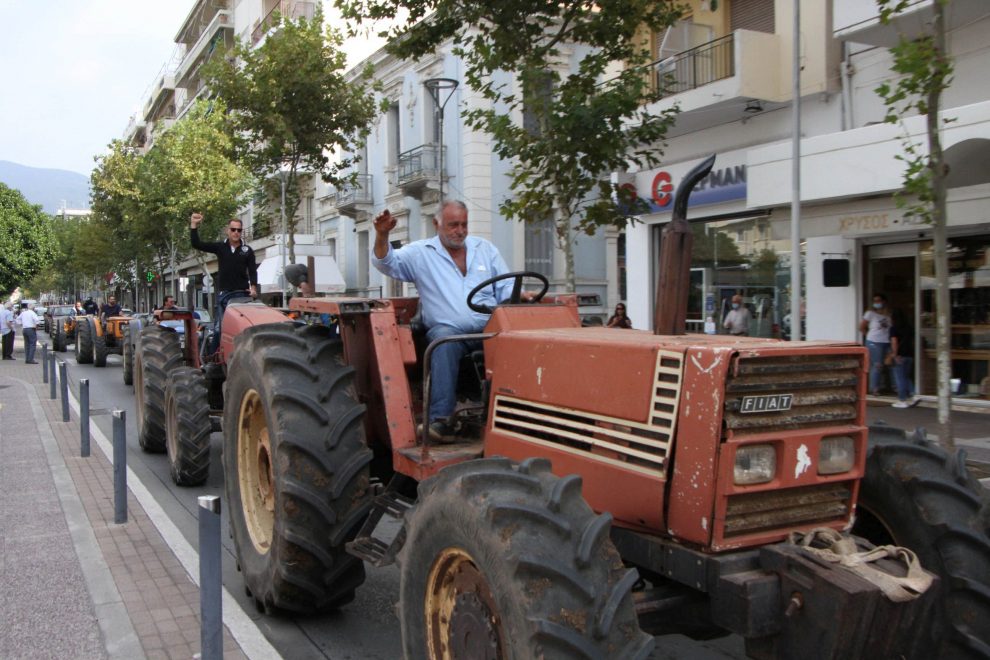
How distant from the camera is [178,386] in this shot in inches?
311

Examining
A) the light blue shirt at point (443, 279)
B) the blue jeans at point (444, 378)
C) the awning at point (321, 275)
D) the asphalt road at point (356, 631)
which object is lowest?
the asphalt road at point (356, 631)

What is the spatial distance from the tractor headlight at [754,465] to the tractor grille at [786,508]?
0.19ft

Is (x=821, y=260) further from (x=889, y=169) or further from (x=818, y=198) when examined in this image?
(x=889, y=169)

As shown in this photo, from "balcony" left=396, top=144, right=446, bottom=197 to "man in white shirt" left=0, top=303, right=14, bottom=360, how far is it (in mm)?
12717

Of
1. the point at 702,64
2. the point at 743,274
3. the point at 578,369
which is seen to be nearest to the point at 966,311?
the point at 743,274

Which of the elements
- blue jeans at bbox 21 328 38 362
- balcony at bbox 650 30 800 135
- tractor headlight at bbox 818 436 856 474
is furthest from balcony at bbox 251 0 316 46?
tractor headlight at bbox 818 436 856 474

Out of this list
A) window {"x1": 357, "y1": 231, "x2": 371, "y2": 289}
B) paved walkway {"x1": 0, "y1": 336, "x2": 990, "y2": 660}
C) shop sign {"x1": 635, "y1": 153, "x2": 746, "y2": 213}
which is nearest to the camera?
paved walkway {"x1": 0, "y1": 336, "x2": 990, "y2": 660}

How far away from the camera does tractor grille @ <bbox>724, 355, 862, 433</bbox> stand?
9.00ft

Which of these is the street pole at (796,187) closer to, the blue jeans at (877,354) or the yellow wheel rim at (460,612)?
the blue jeans at (877,354)

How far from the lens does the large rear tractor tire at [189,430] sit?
24.9 feet

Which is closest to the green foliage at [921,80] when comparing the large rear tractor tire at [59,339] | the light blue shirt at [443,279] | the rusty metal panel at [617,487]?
the light blue shirt at [443,279]

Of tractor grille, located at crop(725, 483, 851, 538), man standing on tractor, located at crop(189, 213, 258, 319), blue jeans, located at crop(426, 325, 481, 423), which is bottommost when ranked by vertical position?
tractor grille, located at crop(725, 483, 851, 538)

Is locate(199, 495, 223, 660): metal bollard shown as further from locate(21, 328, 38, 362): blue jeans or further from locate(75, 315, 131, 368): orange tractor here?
locate(21, 328, 38, 362): blue jeans

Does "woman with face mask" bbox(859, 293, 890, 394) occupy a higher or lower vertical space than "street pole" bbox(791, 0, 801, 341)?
lower
